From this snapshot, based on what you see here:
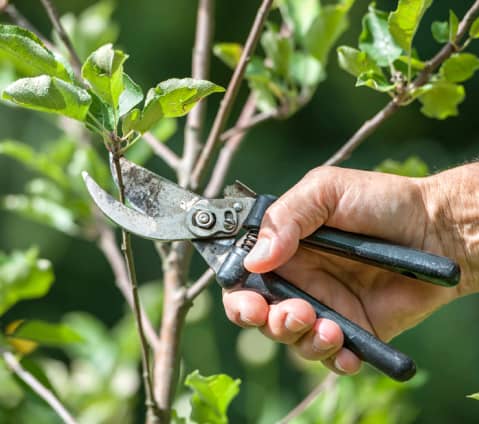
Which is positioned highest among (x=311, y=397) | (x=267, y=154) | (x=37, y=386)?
(x=37, y=386)

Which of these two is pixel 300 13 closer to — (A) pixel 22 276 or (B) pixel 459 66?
(B) pixel 459 66

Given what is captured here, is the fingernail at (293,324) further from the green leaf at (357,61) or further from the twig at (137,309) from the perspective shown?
the green leaf at (357,61)

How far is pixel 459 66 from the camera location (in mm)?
1419

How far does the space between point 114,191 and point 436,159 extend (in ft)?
6.68

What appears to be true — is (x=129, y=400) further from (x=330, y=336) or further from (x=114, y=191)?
(x=330, y=336)

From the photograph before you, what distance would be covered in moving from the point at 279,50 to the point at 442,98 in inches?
11.4

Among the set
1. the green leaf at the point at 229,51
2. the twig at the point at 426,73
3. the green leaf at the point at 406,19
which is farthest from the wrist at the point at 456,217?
the green leaf at the point at 229,51

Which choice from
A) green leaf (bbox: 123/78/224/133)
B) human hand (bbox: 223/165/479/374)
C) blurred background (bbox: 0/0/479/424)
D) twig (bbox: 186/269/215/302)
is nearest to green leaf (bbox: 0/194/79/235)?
twig (bbox: 186/269/215/302)

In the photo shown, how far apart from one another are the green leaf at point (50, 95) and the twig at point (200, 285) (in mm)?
384

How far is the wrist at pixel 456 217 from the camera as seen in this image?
146 centimetres

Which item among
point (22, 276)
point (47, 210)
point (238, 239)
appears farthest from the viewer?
point (47, 210)

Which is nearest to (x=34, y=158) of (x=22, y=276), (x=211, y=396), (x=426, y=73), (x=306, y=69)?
(x=22, y=276)

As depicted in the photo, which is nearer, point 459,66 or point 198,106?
point 459,66

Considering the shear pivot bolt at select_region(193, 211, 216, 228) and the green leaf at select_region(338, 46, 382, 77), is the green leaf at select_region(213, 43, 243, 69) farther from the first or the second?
the shear pivot bolt at select_region(193, 211, 216, 228)
